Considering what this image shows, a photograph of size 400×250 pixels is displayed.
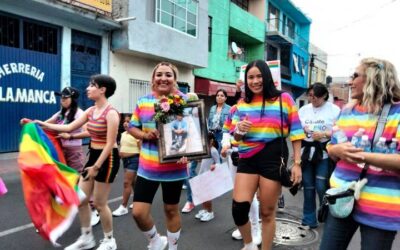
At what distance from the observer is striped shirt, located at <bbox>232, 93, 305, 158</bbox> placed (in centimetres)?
314

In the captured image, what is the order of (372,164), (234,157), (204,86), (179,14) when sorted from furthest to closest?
(204,86)
(179,14)
(234,157)
(372,164)

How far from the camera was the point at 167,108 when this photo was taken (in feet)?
10.5

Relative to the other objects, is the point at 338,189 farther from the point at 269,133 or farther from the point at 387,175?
the point at 269,133

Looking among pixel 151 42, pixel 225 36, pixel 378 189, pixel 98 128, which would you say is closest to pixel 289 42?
pixel 225 36

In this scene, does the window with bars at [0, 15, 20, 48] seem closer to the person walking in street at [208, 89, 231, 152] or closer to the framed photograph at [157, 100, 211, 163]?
the person walking in street at [208, 89, 231, 152]

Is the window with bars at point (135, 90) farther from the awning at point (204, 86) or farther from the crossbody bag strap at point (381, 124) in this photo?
the crossbody bag strap at point (381, 124)

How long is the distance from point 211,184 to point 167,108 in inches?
53.0

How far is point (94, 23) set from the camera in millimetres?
→ 12070

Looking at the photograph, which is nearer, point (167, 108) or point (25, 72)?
point (167, 108)

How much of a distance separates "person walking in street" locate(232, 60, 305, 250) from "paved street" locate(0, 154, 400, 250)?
1.08m

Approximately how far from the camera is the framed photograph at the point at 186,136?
3.23m

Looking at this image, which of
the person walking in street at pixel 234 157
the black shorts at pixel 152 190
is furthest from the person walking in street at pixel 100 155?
the person walking in street at pixel 234 157

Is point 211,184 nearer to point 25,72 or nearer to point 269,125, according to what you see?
point 269,125

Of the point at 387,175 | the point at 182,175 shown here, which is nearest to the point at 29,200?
the point at 182,175
